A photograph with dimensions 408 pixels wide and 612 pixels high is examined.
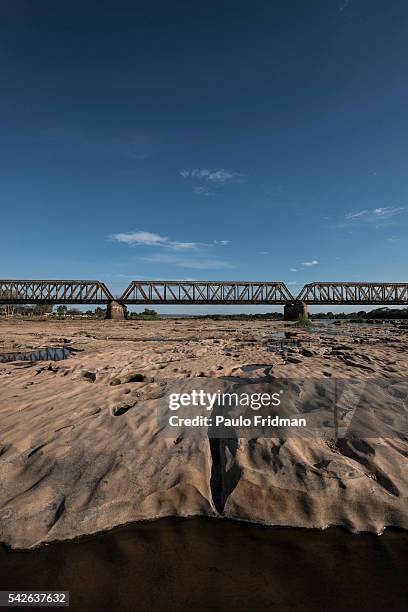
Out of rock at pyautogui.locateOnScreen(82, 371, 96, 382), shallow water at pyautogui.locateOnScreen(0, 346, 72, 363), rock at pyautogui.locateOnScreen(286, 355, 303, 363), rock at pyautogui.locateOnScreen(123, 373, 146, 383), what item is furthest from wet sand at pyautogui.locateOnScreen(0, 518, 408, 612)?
shallow water at pyautogui.locateOnScreen(0, 346, 72, 363)

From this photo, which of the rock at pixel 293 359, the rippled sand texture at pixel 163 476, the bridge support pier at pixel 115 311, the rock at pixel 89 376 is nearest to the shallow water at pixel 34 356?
the rock at pixel 89 376

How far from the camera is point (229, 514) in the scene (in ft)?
9.30

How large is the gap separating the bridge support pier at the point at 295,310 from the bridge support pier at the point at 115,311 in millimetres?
30964

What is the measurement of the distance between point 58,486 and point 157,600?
160cm

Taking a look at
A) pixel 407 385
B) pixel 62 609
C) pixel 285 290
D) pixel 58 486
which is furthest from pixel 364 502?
pixel 285 290

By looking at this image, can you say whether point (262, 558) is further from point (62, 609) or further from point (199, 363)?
point (199, 363)

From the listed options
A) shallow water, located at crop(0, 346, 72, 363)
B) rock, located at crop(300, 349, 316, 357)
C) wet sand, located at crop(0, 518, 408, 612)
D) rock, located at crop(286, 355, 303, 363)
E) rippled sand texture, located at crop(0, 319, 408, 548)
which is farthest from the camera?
shallow water, located at crop(0, 346, 72, 363)

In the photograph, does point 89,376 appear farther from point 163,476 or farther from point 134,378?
point 163,476

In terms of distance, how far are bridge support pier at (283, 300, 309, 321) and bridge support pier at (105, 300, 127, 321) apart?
31.0m

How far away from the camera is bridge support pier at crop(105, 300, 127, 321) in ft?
166

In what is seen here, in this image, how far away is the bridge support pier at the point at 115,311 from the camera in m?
50.6

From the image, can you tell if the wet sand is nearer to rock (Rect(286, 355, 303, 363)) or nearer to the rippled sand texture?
the rippled sand texture

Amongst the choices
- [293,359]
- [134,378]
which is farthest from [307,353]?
[134,378]

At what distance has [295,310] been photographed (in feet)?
182
